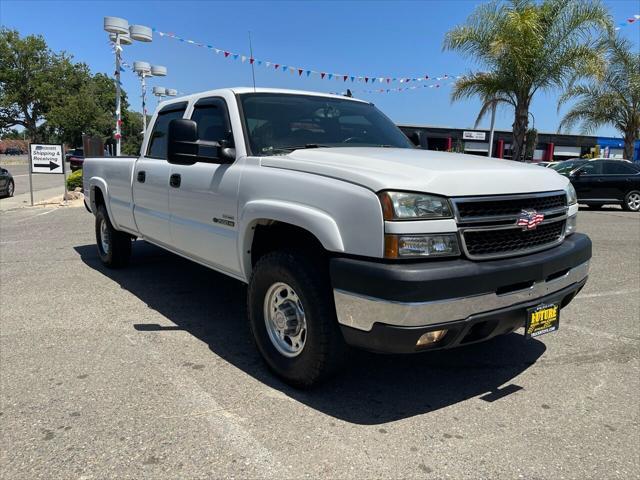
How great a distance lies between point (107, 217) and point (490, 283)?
5.16m

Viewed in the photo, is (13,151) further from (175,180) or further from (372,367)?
(372,367)

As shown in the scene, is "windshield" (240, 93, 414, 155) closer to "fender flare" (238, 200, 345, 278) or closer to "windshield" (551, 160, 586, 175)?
"fender flare" (238, 200, 345, 278)

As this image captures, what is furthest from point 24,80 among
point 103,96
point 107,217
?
point 107,217

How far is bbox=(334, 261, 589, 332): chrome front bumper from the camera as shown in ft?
8.77

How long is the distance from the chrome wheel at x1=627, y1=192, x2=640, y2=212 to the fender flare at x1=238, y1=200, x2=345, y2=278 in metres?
15.3

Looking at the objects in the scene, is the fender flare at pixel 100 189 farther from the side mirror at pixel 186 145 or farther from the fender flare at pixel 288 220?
the fender flare at pixel 288 220

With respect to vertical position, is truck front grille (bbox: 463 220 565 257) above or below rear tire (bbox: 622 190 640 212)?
above

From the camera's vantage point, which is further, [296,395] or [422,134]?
[422,134]

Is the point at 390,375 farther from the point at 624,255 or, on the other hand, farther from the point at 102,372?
the point at 624,255

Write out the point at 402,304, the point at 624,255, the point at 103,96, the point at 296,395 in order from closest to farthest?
the point at 402,304
the point at 296,395
the point at 624,255
the point at 103,96

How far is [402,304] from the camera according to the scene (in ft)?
8.70

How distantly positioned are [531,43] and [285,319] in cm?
1671

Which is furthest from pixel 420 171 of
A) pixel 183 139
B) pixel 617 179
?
pixel 617 179

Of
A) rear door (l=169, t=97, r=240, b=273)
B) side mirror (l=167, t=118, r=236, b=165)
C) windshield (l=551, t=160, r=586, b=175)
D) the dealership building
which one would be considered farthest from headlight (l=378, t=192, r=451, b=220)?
the dealership building
